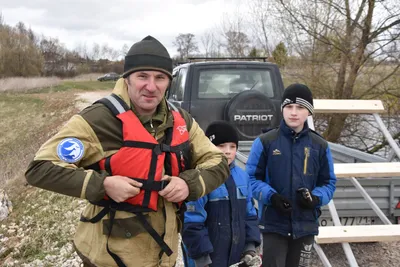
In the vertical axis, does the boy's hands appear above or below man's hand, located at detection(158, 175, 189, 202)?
below

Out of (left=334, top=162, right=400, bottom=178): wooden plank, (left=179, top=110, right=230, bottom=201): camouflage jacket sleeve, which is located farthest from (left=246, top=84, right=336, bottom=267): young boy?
(left=179, top=110, right=230, bottom=201): camouflage jacket sleeve

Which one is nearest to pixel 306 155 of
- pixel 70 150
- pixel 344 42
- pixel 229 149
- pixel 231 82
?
pixel 229 149

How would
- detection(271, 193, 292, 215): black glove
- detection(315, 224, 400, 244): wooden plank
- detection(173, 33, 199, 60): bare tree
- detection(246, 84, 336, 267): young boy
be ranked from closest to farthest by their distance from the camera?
1. detection(271, 193, 292, 215): black glove
2. detection(246, 84, 336, 267): young boy
3. detection(315, 224, 400, 244): wooden plank
4. detection(173, 33, 199, 60): bare tree

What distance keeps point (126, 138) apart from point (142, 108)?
20 centimetres

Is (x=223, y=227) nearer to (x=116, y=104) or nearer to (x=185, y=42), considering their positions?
(x=116, y=104)

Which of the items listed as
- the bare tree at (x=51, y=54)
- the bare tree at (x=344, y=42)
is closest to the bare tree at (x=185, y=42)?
the bare tree at (x=51, y=54)

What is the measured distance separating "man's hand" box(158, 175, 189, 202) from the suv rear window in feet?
12.2

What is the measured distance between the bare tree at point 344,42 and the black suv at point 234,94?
301cm

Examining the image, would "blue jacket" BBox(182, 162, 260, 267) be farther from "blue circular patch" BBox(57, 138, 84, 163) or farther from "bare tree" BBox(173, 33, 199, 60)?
"bare tree" BBox(173, 33, 199, 60)

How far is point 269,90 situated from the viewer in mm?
5688

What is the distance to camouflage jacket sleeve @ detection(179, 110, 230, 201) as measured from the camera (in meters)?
1.83

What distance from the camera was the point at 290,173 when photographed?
2709 millimetres

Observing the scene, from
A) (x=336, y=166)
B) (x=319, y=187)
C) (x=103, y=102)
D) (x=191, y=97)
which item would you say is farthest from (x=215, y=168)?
(x=191, y=97)

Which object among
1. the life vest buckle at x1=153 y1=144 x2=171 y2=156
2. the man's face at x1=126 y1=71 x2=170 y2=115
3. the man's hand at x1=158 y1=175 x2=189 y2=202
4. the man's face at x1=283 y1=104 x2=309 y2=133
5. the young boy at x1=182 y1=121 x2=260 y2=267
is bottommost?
the young boy at x1=182 y1=121 x2=260 y2=267
